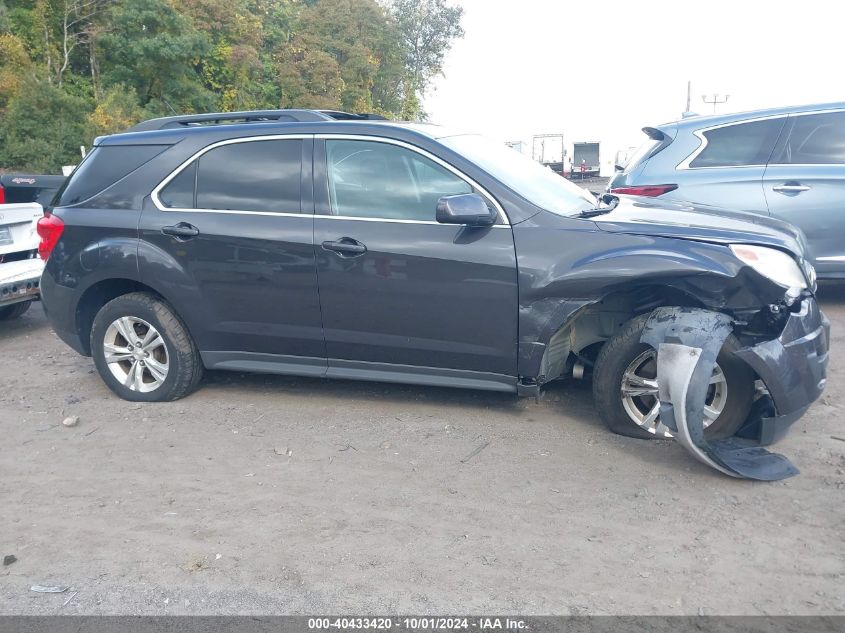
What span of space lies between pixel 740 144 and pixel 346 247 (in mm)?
4365

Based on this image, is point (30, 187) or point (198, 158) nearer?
point (198, 158)

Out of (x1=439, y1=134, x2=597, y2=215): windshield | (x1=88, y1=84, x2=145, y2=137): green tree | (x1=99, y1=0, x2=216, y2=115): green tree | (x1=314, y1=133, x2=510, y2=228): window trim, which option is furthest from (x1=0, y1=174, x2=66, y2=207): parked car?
(x1=99, y1=0, x2=216, y2=115): green tree

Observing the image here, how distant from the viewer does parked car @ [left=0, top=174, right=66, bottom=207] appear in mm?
9211

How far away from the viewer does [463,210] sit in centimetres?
429

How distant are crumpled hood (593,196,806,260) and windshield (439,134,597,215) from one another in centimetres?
31

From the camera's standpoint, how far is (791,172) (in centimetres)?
697

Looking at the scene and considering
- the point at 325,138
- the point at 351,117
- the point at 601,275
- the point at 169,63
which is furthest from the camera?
the point at 169,63

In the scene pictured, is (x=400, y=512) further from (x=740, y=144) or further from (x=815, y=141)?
(x=815, y=141)

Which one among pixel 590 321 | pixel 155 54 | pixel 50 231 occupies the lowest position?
pixel 590 321

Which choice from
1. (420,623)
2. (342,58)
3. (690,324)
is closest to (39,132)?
(342,58)

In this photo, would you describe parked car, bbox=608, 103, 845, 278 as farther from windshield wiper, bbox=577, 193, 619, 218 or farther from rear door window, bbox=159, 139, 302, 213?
rear door window, bbox=159, 139, 302, 213

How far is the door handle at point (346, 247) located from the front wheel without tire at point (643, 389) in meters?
1.53

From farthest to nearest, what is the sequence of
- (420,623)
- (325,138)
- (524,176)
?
(524,176) → (325,138) → (420,623)

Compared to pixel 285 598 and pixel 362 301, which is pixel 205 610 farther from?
pixel 362 301
